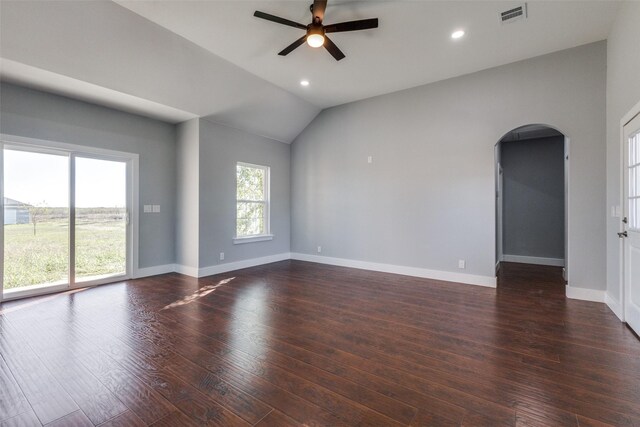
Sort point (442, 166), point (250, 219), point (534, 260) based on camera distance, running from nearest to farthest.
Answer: point (442, 166), point (250, 219), point (534, 260)

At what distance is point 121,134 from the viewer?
4.40m

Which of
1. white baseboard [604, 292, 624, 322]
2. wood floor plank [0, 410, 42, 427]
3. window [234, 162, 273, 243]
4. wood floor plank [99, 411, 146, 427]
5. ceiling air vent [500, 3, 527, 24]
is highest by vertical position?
ceiling air vent [500, 3, 527, 24]

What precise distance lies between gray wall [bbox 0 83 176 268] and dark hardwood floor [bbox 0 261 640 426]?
1.42 metres

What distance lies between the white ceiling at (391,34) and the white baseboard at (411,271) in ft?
10.2

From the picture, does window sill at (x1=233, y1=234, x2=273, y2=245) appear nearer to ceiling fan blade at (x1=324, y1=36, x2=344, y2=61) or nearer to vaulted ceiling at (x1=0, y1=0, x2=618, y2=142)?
vaulted ceiling at (x1=0, y1=0, x2=618, y2=142)

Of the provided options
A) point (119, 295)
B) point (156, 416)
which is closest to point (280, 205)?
point (119, 295)

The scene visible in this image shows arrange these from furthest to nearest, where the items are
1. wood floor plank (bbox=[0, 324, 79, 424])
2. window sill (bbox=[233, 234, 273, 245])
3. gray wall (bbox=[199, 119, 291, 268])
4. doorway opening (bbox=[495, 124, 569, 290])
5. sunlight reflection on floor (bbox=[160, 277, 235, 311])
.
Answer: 1. doorway opening (bbox=[495, 124, 569, 290])
2. window sill (bbox=[233, 234, 273, 245])
3. gray wall (bbox=[199, 119, 291, 268])
4. sunlight reflection on floor (bbox=[160, 277, 235, 311])
5. wood floor plank (bbox=[0, 324, 79, 424])

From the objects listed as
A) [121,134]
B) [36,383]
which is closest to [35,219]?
[121,134]

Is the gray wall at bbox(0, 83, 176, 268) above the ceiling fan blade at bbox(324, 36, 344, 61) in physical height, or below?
below

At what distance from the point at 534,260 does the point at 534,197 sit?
1.34m

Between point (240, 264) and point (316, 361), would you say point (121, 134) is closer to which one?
point (240, 264)

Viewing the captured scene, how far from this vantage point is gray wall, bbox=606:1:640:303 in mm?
2586

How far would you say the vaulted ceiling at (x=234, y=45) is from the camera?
278 centimetres

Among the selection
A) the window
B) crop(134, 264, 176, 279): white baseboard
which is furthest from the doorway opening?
crop(134, 264, 176, 279): white baseboard
